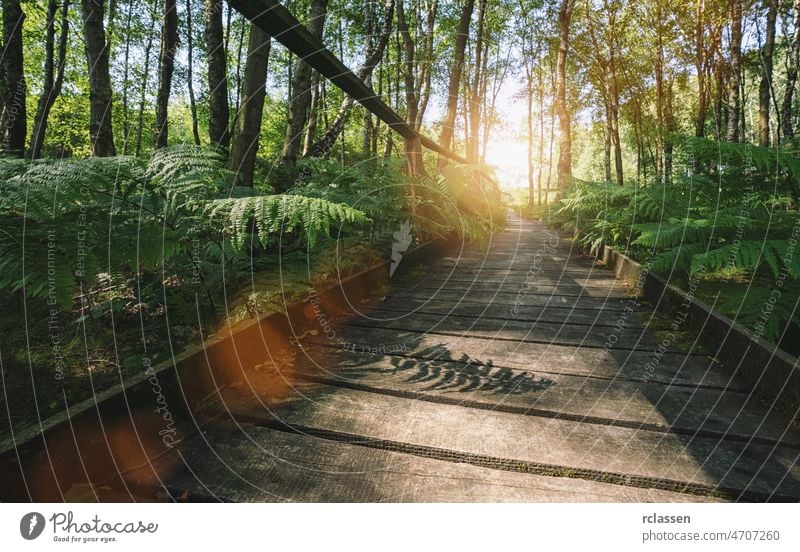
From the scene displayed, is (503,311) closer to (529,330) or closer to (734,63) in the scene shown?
(529,330)

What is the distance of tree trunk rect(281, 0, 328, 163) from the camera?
4.90 m

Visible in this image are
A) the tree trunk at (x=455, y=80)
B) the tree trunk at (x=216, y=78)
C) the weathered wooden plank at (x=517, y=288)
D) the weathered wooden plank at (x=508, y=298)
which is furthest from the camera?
the tree trunk at (x=455, y=80)

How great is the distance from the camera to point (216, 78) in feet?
15.1

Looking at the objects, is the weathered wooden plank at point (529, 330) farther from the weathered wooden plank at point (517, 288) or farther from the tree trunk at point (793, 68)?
the tree trunk at point (793, 68)

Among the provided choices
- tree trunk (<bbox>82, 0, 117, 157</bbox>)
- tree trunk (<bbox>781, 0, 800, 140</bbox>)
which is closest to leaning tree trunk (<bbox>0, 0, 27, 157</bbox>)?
tree trunk (<bbox>82, 0, 117, 157</bbox>)

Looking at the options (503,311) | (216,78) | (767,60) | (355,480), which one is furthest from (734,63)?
(355,480)

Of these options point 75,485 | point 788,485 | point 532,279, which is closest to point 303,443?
point 75,485

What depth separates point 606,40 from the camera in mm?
15898

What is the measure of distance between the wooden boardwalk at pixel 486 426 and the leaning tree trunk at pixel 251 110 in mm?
1403

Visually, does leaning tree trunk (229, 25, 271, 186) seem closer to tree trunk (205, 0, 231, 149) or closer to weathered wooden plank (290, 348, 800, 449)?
tree trunk (205, 0, 231, 149)

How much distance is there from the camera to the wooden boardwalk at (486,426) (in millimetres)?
1135

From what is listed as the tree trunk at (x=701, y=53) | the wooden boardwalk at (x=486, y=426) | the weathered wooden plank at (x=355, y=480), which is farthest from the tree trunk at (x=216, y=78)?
the tree trunk at (x=701, y=53)

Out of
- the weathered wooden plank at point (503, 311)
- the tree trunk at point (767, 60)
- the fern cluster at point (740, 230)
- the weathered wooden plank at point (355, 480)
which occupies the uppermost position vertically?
the tree trunk at point (767, 60)
